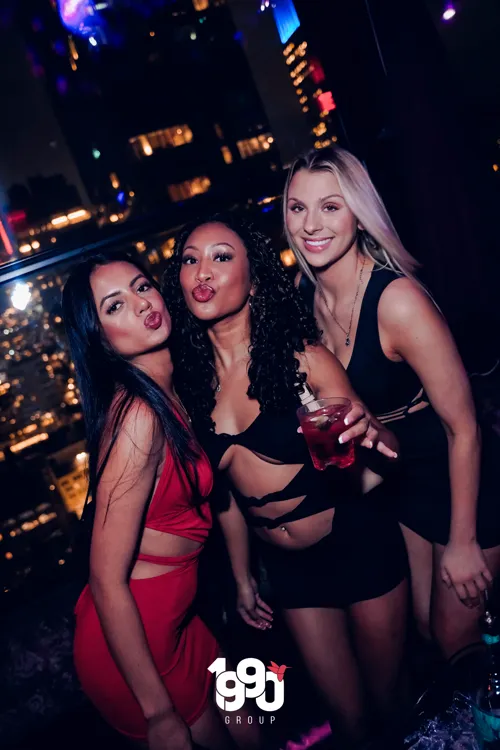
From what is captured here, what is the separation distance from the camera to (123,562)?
138 cm

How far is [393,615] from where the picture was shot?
5.97 ft

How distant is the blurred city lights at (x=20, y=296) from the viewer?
6.78 ft

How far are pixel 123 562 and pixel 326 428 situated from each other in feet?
2.37

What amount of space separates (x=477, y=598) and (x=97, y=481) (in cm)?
137

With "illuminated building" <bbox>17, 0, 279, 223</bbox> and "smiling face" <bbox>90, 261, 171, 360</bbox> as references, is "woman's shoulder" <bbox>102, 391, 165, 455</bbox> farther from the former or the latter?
"illuminated building" <bbox>17, 0, 279, 223</bbox>

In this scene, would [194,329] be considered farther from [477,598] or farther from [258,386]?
[477,598]

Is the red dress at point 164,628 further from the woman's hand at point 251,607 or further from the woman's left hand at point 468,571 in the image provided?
the woman's left hand at point 468,571

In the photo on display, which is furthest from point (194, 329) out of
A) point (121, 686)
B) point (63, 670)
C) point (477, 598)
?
point (63, 670)

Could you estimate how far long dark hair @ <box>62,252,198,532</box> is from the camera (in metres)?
1.54

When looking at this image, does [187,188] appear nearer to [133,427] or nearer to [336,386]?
[336,386]

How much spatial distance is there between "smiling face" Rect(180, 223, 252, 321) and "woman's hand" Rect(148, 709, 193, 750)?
130cm

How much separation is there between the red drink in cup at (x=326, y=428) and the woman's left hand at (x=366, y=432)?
20 mm

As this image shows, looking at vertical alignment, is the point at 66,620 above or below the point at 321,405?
below

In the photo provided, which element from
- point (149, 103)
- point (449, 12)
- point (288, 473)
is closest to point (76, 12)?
point (449, 12)
